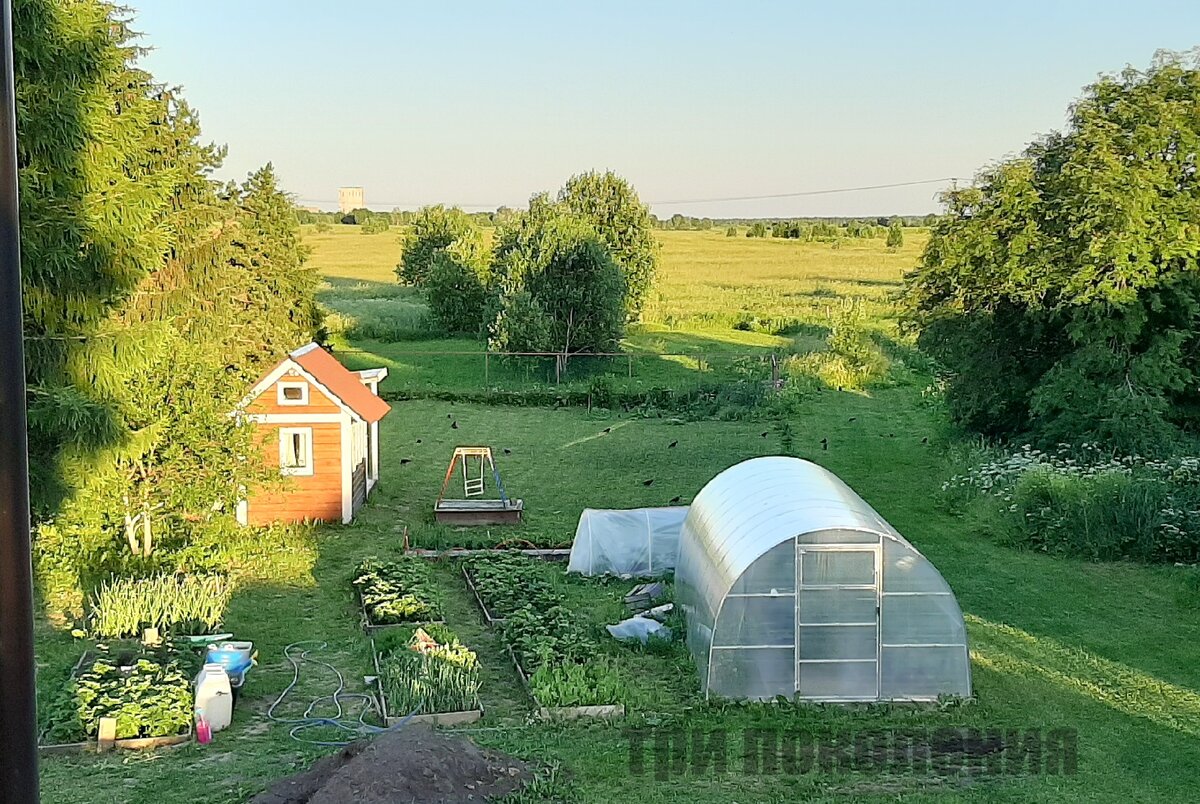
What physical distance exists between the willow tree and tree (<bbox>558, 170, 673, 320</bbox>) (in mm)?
34380

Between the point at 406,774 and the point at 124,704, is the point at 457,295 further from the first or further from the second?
the point at 406,774

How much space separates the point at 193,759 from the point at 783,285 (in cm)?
6036

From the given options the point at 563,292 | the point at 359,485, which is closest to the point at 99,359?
the point at 359,485

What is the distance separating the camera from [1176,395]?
828 inches

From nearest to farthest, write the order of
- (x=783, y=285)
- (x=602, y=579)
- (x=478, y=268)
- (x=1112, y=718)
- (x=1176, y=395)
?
1. (x=1112, y=718)
2. (x=602, y=579)
3. (x=1176, y=395)
4. (x=478, y=268)
5. (x=783, y=285)

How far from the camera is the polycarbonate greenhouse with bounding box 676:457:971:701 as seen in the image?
11.2m

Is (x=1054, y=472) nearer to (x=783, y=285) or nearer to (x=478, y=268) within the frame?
(x=478, y=268)

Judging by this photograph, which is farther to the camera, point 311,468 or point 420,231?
point 420,231

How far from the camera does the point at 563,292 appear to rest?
37.3m

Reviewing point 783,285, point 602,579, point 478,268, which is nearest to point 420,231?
point 478,268

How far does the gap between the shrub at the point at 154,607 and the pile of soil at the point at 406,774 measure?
441 centimetres

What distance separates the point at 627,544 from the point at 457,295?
109 ft

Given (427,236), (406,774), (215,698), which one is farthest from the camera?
(427,236)

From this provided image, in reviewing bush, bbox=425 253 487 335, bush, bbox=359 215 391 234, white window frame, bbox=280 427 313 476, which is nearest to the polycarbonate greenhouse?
white window frame, bbox=280 427 313 476
